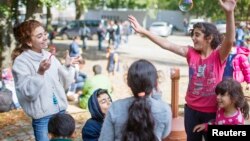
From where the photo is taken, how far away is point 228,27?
3.21 metres

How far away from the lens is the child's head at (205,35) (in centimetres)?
351

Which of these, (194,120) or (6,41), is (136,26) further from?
(6,41)

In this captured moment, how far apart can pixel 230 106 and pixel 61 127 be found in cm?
144

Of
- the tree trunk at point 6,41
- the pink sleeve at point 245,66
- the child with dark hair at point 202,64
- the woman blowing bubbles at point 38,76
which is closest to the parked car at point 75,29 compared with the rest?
the tree trunk at point 6,41

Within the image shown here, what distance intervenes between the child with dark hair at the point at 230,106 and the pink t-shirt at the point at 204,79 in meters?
0.07

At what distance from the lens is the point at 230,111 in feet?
12.0

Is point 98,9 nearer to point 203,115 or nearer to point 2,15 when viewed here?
point 2,15

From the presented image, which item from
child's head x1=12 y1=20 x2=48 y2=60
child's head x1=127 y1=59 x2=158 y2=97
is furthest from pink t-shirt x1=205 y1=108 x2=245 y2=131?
child's head x1=12 y1=20 x2=48 y2=60

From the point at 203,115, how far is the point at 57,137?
1236 mm

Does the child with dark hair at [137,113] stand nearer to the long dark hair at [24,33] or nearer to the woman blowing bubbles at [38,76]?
the woman blowing bubbles at [38,76]

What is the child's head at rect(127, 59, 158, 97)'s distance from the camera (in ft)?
8.41

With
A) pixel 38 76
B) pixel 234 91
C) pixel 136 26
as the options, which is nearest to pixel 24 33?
pixel 38 76

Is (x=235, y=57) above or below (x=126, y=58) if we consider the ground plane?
above

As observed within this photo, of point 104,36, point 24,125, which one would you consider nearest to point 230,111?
point 24,125
